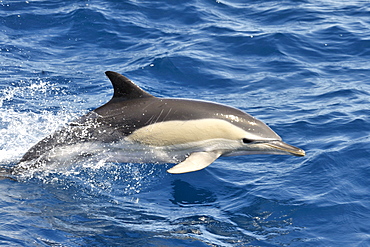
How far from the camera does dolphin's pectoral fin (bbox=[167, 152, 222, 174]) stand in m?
6.59

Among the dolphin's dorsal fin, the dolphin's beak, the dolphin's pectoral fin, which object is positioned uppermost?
the dolphin's dorsal fin

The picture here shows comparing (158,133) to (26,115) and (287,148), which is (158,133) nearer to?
(287,148)

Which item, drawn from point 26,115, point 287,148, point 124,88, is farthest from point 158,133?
point 26,115

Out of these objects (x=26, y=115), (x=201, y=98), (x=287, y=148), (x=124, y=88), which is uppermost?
(x=124, y=88)

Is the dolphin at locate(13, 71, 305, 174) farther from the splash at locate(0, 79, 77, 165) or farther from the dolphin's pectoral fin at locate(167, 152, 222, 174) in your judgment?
the splash at locate(0, 79, 77, 165)

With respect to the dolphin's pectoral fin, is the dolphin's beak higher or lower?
higher

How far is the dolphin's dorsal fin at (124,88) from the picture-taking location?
274 inches

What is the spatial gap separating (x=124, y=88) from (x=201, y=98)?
383 cm

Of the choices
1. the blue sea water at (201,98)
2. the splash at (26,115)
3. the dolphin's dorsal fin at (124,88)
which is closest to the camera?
the blue sea water at (201,98)

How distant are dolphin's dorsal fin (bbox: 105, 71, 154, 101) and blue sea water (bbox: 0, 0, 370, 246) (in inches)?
44.5

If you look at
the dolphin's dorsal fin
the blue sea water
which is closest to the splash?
the blue sea water

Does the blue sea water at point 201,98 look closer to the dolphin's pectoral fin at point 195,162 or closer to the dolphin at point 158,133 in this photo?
the dolphin at point 158,133

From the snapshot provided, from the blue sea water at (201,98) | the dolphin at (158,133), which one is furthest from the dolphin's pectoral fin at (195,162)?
the blue sea water at (201,98)

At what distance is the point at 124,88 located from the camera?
7.04 m
